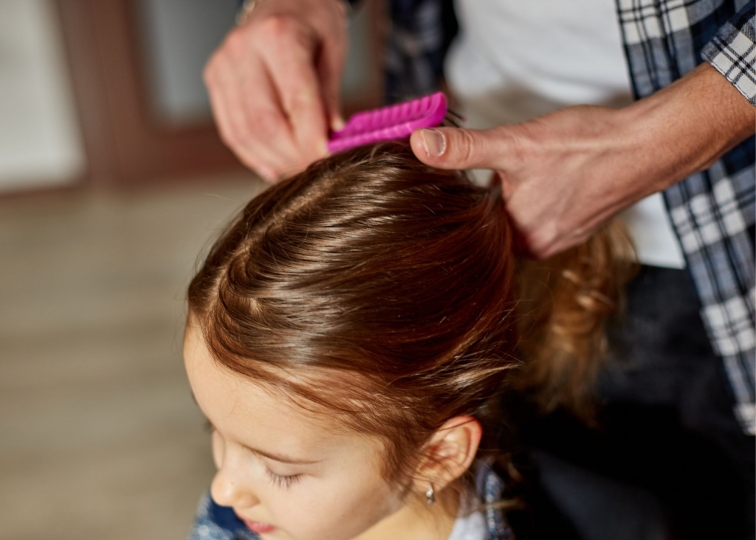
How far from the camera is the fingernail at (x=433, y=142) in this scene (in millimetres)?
636

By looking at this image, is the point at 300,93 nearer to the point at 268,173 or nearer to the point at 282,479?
the point at 268,173

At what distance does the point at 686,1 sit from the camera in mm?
707

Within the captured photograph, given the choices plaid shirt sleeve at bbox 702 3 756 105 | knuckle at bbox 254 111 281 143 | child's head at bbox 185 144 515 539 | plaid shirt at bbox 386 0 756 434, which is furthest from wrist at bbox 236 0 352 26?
plaid shirt sleeve at bbox 702 3 756 105

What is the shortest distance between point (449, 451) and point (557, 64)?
513 mm

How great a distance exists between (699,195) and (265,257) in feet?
1.55

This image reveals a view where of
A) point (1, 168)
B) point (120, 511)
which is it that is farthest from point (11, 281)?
point (120, 511)

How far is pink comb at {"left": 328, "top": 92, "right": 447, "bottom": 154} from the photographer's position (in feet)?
2.28

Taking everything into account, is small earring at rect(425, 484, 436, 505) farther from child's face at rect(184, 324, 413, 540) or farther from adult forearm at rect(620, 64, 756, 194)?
adult forearm at rect(620, 64, 756, 194)

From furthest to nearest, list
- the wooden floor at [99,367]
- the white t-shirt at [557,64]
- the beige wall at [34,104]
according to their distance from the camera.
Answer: the beige wall at [34,104], the wooden floor at [99,367], the white t-shirt at [557,64]

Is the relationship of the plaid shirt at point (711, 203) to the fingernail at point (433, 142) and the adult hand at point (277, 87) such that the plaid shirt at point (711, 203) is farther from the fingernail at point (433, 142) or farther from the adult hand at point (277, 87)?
the adult hand at point (277, 87)

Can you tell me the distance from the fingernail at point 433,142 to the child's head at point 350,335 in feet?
0.15

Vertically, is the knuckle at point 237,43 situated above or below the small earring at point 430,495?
above

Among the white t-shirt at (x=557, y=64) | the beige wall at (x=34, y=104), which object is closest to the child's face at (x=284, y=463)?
the white t-shirt at (x=557, y=64)

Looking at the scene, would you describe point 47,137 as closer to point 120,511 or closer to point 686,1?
point 120,511
